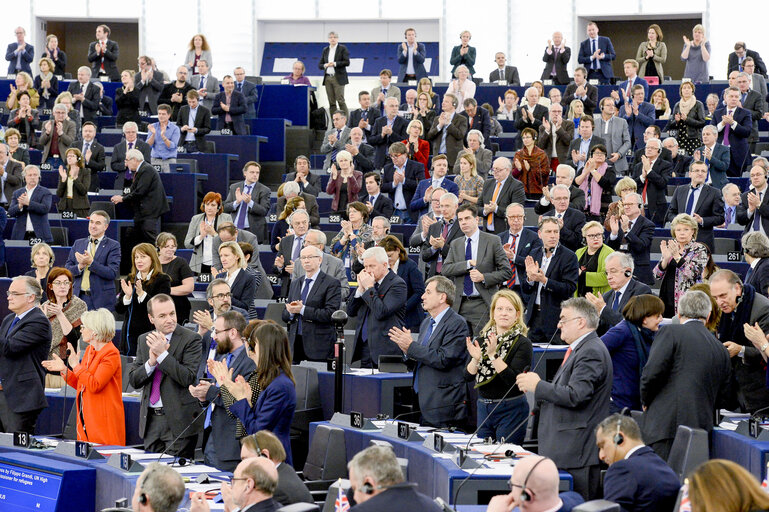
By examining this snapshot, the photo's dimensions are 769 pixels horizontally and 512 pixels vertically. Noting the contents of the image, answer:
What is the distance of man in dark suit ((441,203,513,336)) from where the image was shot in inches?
350

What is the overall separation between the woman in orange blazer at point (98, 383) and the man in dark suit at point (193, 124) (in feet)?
23.9

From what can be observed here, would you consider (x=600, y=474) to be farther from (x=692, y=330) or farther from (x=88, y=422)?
(x=88, y=422)

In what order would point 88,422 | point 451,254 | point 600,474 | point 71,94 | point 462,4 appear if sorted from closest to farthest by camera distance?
1. point 600,474
2. point 88,422
3. point 451,254
4. point 71,94
5. point 462,4

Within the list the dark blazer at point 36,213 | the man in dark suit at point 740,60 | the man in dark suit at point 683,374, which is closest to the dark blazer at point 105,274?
the dark blazer at point 36,213

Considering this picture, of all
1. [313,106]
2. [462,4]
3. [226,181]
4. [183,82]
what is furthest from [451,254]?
[462,4]

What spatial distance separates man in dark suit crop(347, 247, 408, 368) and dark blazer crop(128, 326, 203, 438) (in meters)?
1.43

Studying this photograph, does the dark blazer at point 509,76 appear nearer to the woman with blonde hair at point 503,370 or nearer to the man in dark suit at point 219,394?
the woman with blonde hair at point 503,370

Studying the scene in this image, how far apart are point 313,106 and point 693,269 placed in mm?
10213

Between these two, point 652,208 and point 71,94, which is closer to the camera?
point 652,208

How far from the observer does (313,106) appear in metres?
17.7

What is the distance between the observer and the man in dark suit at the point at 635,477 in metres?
5.06

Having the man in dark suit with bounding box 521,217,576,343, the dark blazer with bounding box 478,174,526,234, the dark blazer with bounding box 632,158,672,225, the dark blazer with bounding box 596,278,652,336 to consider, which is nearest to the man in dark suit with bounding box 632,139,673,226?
the dark blazer with bounding box 632,158,672,225

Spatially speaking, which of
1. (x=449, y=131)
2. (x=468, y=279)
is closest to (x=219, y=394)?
(x=468, y=279)

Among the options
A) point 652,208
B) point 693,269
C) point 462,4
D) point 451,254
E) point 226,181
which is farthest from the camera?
point 462,4
